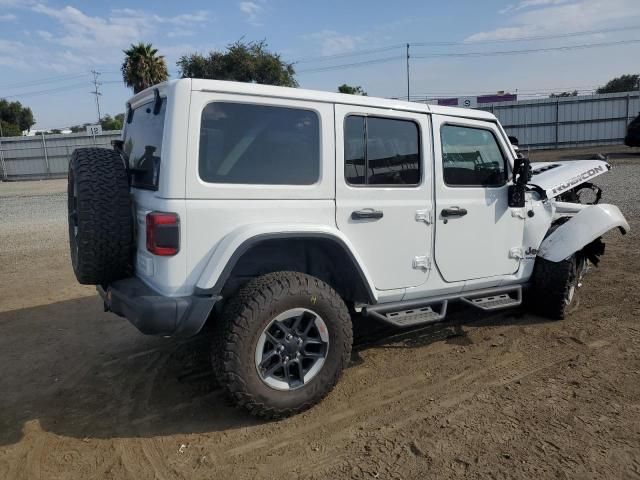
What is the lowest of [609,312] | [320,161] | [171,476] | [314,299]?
[171,476]

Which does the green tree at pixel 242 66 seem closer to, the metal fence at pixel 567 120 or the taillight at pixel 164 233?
the metal fence at pixel 567 120

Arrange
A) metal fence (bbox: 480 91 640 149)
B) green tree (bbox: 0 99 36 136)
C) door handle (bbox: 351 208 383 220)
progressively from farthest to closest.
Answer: green tree (bbox: 0 99 36 136) → metal fence (bbox: 480 91 640 149) → door handle (bbox: 351 208 383 220)

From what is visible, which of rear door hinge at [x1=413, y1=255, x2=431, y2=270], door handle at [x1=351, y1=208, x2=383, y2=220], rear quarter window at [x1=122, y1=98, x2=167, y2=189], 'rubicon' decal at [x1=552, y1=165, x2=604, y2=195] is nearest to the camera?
rear quarter window at [x1=122, y1=98, x2=167, y2=189]

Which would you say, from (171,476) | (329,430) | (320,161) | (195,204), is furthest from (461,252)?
(171,476)

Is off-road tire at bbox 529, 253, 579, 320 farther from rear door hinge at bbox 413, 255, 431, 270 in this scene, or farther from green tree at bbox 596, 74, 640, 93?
green tree at bbox 596, 74, 640, 93

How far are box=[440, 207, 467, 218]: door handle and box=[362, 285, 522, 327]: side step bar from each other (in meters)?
0.69

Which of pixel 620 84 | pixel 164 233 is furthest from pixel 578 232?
pixel 620 84

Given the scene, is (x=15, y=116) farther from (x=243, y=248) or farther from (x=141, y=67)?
(x=243, y=248)

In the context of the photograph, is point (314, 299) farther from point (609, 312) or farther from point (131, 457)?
point (609, 312)

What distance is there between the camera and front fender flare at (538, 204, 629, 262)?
4.69 m

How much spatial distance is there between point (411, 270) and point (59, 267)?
19.8ft

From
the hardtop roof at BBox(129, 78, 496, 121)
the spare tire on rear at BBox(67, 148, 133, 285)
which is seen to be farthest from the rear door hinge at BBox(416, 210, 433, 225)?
the spare tire on rear at BBox(67, 148, 133, 285)

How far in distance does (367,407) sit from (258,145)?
6.29ft

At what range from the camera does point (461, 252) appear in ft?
13.6
